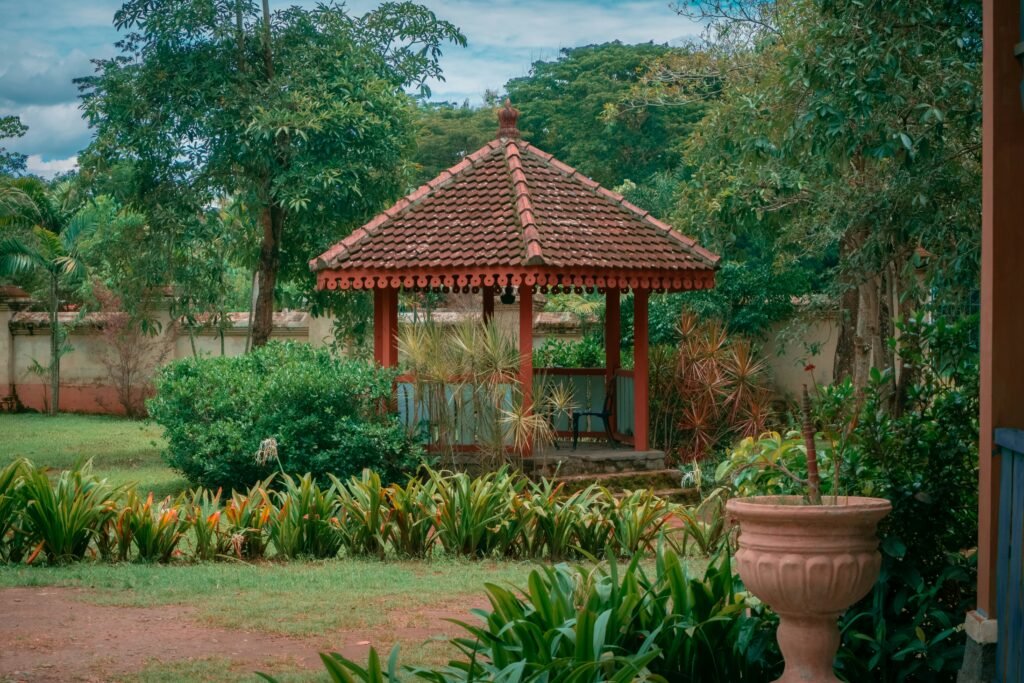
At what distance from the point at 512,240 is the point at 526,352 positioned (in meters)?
1.36

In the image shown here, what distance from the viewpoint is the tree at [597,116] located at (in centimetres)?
3102

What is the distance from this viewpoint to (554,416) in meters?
15.7

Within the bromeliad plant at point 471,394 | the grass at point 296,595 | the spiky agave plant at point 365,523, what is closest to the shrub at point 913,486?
the grass at point 296,595

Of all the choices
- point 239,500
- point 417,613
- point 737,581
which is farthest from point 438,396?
point 737,581

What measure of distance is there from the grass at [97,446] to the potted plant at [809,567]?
33.1ft

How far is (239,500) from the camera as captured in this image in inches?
415

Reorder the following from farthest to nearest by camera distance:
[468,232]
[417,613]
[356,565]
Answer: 1. [468,232]
2. [356,565]
3. [417,613]

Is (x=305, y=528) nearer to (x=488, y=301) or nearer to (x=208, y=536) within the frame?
(x=208, y=536)

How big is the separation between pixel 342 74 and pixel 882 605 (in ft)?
42.7

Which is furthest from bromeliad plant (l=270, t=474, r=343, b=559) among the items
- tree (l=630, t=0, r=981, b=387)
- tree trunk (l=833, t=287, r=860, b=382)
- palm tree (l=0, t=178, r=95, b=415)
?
palm tree (l=0, t=178, r=95, b=415)

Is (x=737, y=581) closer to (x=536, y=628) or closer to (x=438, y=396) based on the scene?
(x=536, y=628)

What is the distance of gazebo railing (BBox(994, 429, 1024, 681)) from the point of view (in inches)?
178

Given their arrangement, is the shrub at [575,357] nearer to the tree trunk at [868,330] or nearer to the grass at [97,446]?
the tree trunk at [868,330]

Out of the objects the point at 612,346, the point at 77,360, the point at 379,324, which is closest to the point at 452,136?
the point at 77,360
